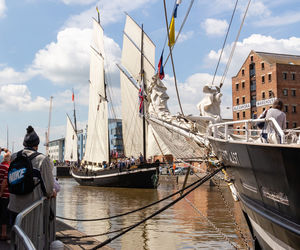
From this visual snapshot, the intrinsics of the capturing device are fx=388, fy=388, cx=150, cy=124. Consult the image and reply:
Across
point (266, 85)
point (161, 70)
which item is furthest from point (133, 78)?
point (161, 70)

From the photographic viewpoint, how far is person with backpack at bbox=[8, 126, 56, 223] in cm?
520

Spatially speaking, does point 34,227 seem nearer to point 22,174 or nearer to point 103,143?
point 22,174

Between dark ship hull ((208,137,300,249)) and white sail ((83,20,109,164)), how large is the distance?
135 ft

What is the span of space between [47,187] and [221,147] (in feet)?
13.3

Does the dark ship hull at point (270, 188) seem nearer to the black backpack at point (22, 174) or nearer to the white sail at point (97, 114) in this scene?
the black backpack at point (22, 174)

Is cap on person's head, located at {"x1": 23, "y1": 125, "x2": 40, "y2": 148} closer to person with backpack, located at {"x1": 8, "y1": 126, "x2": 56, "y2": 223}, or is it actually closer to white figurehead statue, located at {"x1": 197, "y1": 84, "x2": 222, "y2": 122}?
person with backpack, located at {"x1": 8, "y1": 126, "x2": 56, "y2": 223}

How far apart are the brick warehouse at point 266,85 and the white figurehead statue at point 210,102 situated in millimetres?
43200

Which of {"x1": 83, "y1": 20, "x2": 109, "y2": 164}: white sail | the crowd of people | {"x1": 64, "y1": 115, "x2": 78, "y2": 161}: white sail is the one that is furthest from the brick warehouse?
the crowd of people

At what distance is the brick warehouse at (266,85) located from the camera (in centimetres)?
5553

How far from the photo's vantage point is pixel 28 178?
5.19m

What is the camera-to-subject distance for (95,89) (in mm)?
54531

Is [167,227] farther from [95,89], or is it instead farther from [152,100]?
[95,89]

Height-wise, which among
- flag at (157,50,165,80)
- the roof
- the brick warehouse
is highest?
the roof

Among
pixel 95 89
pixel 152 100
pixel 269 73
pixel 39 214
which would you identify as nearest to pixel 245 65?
pixel 269 73
